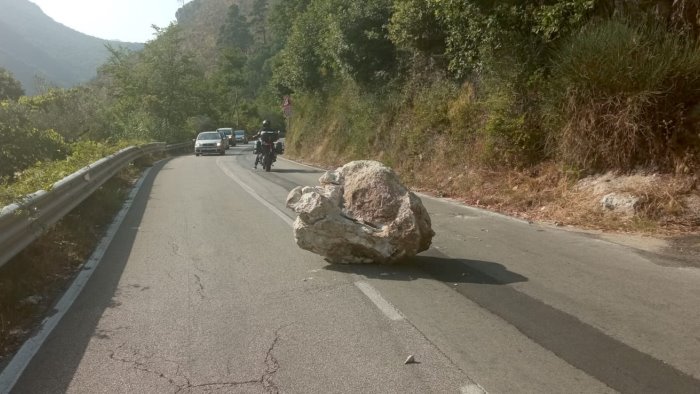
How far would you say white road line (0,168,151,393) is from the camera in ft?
14.7

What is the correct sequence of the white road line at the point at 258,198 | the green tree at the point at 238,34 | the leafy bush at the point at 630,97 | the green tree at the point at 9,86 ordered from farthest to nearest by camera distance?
the green tree at the point at 238,34, the green tree at the point at 9,86, the white road line at the point at 258,198, the leafy bush at the point at 630,97

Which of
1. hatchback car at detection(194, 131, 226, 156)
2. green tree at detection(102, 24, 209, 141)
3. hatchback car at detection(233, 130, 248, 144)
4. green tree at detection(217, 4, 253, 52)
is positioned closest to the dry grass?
hatchback car at detection(194, 131, 226, 156)

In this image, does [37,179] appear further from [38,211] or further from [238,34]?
[238,34]

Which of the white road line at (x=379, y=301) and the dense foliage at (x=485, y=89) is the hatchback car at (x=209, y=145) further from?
the white road line at (x=379, y=301)

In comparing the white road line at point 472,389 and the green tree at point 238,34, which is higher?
the green tree at point 238,34

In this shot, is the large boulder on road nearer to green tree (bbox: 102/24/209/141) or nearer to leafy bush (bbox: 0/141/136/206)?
leafy bush (bbox: 0/141/136/206)

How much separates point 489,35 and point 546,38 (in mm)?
1994

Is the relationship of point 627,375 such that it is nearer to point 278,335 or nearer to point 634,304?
point 634,304

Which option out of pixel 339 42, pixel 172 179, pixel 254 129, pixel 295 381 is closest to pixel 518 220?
pixel 295 381

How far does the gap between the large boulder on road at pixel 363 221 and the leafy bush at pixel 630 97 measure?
5.10 m

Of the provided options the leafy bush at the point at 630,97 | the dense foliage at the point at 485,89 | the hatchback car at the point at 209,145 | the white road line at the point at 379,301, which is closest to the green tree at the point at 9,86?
the dense foliage at the point at 485,89

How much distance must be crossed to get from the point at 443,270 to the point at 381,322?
2.13 metres

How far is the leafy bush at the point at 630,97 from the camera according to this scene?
10414 mm

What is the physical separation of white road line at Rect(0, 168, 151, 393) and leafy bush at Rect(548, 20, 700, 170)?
28.4 feet
